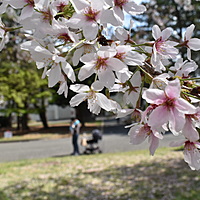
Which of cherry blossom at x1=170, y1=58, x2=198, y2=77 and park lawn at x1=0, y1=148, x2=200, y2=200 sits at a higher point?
cherry blossom at x1=170, y1=58, x2=198, y2=77

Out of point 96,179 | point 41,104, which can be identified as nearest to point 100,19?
point 96,179

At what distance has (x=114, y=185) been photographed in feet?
16.7

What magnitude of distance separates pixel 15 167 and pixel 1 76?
1112cm

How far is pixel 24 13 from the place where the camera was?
607mm

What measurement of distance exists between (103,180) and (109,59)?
5.14 m

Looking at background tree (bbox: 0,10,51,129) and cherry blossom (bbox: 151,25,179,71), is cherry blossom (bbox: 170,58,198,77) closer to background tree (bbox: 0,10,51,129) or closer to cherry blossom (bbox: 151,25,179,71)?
cherry blossom (bbox: 151,25,179,71)

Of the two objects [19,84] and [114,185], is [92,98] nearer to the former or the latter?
[114,185]

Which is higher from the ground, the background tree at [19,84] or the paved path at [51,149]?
the background tree at [19,84]

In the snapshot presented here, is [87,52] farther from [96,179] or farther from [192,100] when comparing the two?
[96,179]

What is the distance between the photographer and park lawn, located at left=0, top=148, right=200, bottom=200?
458cm

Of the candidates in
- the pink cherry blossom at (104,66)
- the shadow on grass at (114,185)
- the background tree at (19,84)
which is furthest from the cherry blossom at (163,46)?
the background tree at (19,84)

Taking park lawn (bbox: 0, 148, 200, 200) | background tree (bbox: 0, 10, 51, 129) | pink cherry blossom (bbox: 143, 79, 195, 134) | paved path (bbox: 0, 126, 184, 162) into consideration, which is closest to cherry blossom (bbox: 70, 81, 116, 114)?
pink cherry blossom (bbox: 143, 79, 195, 134)

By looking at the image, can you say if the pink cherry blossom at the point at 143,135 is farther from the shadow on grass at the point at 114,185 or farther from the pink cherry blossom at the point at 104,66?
the shadow on grass at the point at 114,185

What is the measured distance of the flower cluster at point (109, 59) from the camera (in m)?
0.54
